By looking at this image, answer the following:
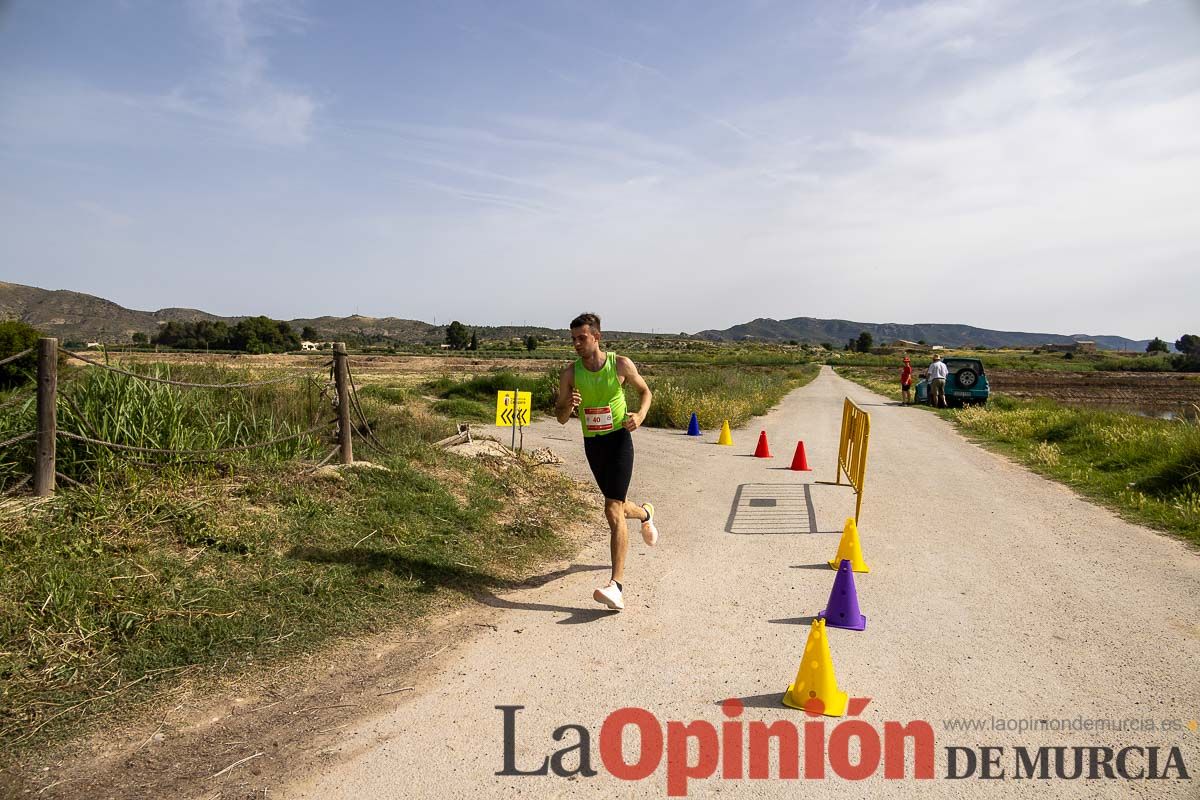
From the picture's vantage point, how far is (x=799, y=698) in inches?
143

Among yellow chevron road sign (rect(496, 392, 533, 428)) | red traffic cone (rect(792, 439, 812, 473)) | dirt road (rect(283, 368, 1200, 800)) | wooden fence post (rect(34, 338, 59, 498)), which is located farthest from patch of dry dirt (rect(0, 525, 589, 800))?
red traffic cone (rect(792, 439, 812, 473))

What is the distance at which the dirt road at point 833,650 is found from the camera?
122 inches

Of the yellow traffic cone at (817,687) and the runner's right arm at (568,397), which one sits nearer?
the yellow traffic cone at (817,687)

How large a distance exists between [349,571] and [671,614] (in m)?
2.31

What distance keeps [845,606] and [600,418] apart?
2.08 metres

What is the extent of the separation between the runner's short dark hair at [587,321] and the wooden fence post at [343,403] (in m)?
3.28

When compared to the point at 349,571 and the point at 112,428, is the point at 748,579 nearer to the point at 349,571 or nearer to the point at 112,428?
the point at 349,571

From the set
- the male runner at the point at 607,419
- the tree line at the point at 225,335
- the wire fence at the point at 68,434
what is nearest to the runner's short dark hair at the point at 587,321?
the male runner at the point at 607,419

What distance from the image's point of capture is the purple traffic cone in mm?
4711

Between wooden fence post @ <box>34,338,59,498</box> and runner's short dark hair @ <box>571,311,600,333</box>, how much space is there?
141 inches

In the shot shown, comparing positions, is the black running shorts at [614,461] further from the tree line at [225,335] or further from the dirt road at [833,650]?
the tree line at [225,335]

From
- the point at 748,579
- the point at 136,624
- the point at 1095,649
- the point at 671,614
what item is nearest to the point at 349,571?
the point at 136,624

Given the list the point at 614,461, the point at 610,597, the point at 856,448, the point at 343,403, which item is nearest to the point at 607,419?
the point at 614,461

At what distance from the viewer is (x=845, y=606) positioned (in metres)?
4.74
